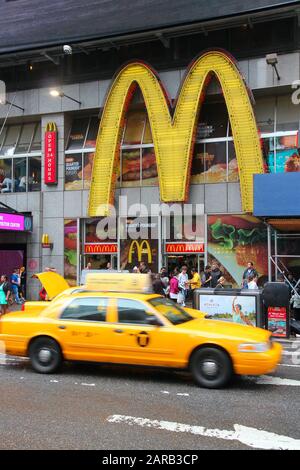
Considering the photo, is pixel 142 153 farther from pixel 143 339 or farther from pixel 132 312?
pixel 143 339

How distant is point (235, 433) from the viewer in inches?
207

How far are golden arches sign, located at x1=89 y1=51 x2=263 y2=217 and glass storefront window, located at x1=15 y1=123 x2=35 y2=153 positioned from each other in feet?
15.2

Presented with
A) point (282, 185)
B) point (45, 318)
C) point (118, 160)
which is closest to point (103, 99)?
point (118, 160)

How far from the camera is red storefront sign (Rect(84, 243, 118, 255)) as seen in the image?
20.6 m

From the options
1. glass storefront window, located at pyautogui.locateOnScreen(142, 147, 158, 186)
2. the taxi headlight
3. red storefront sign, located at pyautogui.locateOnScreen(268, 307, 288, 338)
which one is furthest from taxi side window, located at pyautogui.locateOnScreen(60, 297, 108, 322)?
glass storefront window, located at pyautogui.locateOnScreen(142, 147, 158, 186)

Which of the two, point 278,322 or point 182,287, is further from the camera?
point 182,287

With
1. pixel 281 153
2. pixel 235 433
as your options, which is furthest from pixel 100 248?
pixel 235 433

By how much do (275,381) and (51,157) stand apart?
53.7 feet

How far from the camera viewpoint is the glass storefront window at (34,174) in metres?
22.3

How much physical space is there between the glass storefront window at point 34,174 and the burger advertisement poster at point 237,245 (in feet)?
27.9

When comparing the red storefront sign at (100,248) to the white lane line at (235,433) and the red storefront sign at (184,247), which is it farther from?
the white lane line at (235,433)

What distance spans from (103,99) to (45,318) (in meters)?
14.7

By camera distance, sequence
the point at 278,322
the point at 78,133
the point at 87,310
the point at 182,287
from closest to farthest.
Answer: the point at 87,310, the point at 278,322, the point at 182,287, the point at 78,133

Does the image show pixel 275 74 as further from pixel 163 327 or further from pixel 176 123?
pixel 163 327
